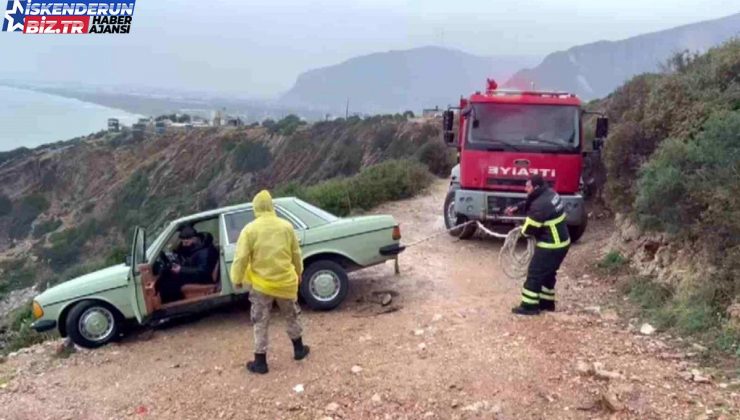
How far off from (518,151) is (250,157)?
155 ft

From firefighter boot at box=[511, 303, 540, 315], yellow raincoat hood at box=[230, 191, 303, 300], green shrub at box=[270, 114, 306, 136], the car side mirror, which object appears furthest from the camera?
green shrub at box=[270, 114, 306, 136]

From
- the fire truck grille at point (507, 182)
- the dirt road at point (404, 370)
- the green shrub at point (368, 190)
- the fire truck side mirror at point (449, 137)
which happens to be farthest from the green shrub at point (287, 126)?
the dirt road at point (404, 370)

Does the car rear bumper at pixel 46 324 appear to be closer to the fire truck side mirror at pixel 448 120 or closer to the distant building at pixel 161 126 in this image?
the fire truck side mirror at pixel 448 120

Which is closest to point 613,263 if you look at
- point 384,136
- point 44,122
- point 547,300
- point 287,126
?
point 547,300

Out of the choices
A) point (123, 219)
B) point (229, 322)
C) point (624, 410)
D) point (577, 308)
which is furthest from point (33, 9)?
point (123, 219)

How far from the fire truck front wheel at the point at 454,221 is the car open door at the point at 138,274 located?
5460 mm

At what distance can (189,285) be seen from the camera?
810 centimetres

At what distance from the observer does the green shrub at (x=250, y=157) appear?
55219mm

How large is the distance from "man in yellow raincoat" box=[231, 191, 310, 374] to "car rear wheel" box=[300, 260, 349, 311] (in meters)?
1.59

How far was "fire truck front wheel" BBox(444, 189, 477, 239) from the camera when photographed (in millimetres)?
11930

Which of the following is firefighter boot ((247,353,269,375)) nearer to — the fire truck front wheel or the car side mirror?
the fire truck front wheel

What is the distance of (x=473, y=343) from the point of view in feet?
21.5

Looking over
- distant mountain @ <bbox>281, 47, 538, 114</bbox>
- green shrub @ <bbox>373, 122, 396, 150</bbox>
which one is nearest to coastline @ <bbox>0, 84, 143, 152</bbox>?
distant mountain @ <bbox>281, 47, 538, 114</bbox>

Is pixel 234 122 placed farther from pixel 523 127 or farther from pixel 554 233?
pixel 554 233
